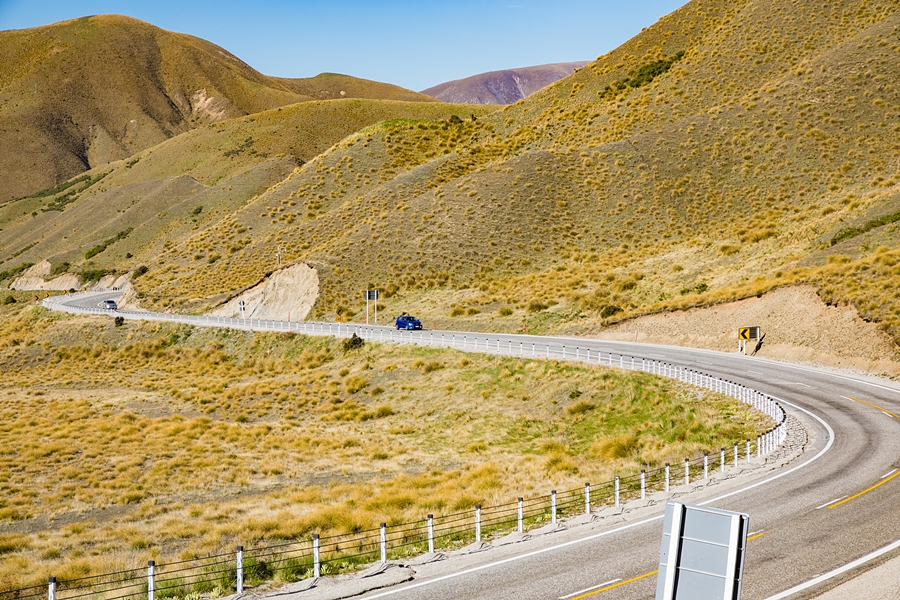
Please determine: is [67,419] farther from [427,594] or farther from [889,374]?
[889,374]

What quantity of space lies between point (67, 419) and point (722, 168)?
234ft

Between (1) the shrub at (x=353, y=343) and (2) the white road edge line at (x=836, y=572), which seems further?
(1) the shrub at (x=353, y=343)

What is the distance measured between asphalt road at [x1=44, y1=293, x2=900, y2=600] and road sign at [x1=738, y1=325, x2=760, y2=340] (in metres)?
18.8

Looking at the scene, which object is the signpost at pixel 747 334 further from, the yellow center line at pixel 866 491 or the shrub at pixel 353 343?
the yellow center line at pixel 866 491

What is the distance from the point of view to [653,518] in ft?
54.8

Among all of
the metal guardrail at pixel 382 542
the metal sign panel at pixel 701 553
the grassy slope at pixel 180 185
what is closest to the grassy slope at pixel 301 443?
the metal guardrail at pixel 382 542

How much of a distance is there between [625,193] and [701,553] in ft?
273

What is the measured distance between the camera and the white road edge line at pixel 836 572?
11.9 meters

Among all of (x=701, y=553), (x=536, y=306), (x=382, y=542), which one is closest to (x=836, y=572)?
(x=701, y=553)

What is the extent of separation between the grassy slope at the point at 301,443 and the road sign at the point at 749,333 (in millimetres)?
12405

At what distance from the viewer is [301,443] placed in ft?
114

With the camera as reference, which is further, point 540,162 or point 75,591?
point 540,162

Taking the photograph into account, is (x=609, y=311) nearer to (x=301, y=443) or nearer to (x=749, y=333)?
(x=749, y=333)

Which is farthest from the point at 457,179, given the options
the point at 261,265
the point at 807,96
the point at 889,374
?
the point at 889,374
